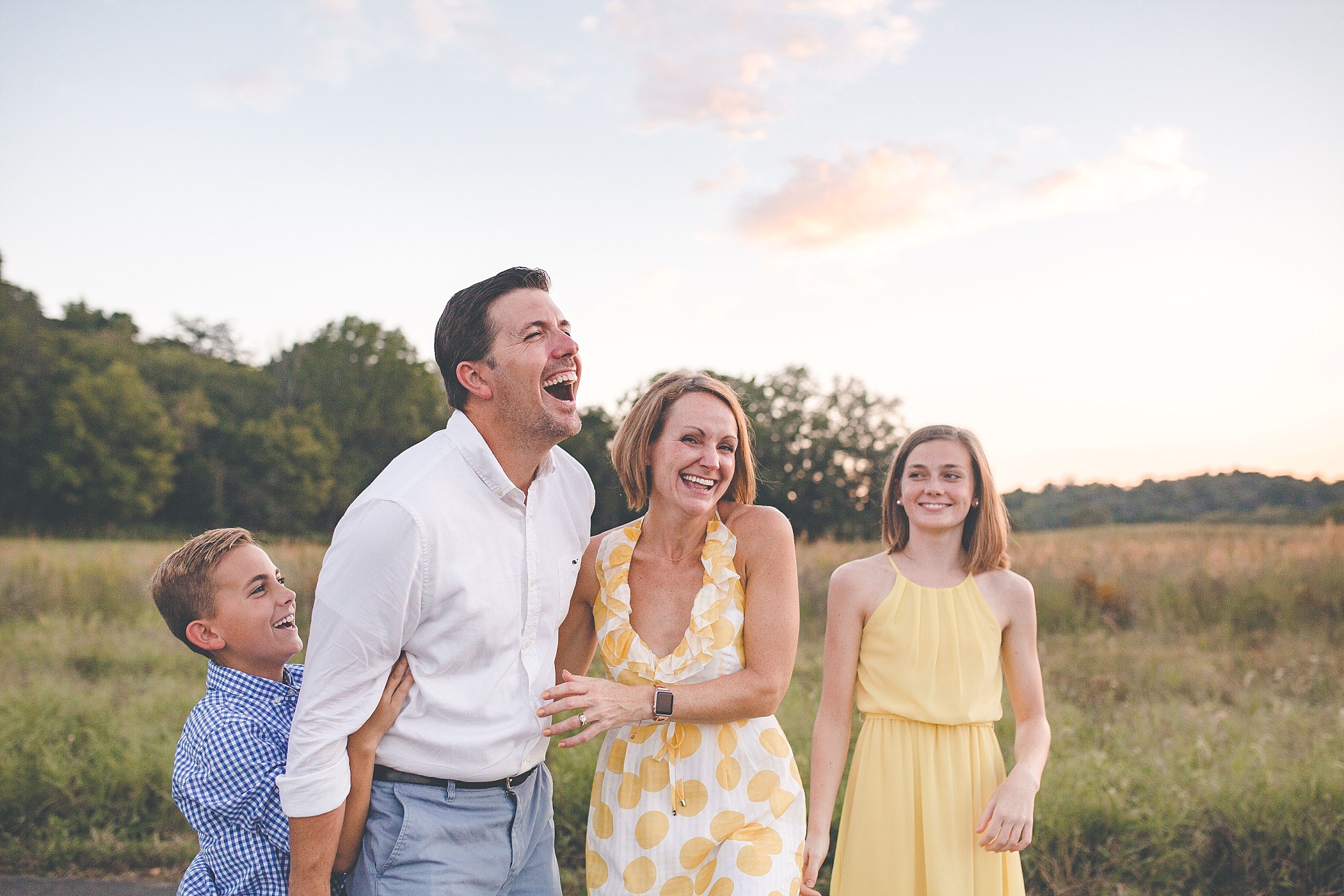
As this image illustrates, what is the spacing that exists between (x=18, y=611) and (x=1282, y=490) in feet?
53.5

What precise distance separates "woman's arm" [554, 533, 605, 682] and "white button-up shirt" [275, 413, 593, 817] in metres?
0.20

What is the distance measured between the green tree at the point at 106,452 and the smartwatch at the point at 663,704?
4086 centimetres

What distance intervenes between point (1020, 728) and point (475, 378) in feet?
6.21

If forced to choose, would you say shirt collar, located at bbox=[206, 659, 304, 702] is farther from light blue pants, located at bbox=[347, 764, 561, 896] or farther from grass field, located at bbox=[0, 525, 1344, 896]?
grass field, located at bbox=[0, 525, 1344, 896]

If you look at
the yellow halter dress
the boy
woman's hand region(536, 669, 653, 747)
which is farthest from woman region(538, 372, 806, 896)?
the boy

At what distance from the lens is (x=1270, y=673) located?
729cm

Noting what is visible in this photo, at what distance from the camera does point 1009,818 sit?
2354 mm

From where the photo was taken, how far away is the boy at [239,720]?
2.02 metres

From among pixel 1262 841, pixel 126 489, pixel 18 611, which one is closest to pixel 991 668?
pixel 1262 841

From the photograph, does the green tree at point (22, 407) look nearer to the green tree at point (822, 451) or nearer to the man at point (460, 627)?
the green tree at point (822, 451)

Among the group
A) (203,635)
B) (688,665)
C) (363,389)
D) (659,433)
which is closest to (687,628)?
(688,665)

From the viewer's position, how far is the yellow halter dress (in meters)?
2.54

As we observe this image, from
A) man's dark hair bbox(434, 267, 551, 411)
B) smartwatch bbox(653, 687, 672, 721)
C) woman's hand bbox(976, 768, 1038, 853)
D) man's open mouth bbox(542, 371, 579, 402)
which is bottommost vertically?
woman's hand bbox(976, 768, 1038, 853)

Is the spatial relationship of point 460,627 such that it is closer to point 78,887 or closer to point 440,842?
point 440,842
